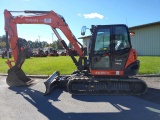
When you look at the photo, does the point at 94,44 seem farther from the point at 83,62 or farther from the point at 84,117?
the point at 84,117

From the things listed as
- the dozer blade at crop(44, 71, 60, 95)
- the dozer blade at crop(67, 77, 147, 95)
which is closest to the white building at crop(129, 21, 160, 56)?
the dozer blade at crop(67, 77, 147, 95)

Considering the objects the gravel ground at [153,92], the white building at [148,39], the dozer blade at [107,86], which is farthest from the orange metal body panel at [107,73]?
the white building at [148,39]

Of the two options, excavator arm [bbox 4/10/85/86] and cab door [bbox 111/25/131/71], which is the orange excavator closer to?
cab door [bbox 111/25/131/71]

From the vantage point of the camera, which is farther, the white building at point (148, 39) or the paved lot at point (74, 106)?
the white building at point (148, 39)

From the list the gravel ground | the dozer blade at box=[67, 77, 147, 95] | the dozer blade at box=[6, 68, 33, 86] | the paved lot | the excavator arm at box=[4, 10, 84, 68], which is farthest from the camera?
the dozer blade at box=[6, 68, 33, 86]

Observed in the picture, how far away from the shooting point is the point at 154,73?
12484mm

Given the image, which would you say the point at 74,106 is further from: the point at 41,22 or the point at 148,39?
the point at 148,39

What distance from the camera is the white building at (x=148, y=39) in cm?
2677

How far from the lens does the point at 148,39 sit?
27.9m

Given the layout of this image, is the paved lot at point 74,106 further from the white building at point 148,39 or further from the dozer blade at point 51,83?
the white building at point 148,39

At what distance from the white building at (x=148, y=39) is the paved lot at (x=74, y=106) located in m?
19.4

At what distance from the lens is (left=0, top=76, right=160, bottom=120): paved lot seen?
19.3 ft

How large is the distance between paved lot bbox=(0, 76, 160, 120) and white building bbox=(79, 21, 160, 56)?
19.4m

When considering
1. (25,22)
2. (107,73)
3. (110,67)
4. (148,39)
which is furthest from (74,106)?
(148,39)
